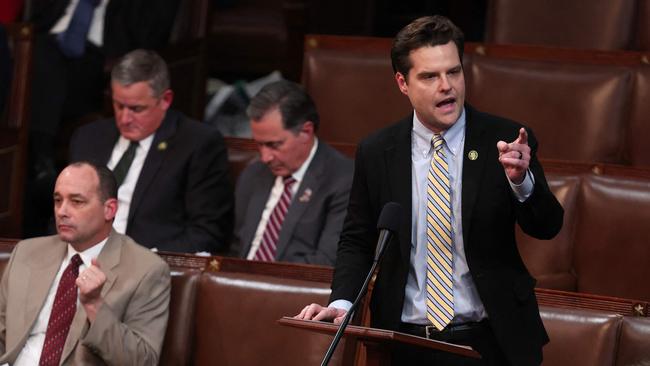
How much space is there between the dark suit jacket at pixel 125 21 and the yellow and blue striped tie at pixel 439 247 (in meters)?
2.12

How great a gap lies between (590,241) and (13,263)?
1190 millimetres

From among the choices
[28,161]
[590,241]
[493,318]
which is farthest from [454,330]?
[28,161]

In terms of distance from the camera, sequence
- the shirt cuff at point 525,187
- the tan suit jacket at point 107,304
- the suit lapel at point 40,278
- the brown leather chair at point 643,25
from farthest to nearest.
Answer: the brown leather chair at point 643,25, the suit lapel at point 40,278, the tan suit jacket at point 107,304, the shirt cuff at point 525,187

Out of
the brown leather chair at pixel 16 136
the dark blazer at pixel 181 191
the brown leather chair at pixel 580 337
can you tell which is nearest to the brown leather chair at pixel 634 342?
the brown leather chair at pixel 580 337

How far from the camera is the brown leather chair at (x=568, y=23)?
3316 millimetres

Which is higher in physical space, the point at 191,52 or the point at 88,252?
the point at 191,52

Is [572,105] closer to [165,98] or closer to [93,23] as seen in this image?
[165,98]

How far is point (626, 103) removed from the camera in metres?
3.07

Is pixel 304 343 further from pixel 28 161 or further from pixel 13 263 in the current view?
pixel 28 161

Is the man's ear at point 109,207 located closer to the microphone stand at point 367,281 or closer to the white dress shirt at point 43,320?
the white dress shirt at point 43,320

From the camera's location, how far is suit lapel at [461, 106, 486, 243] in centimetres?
172

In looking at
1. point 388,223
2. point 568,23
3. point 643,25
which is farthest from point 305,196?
point 388,223

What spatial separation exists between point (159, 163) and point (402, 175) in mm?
1330

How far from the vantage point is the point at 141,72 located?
9.91 feet
